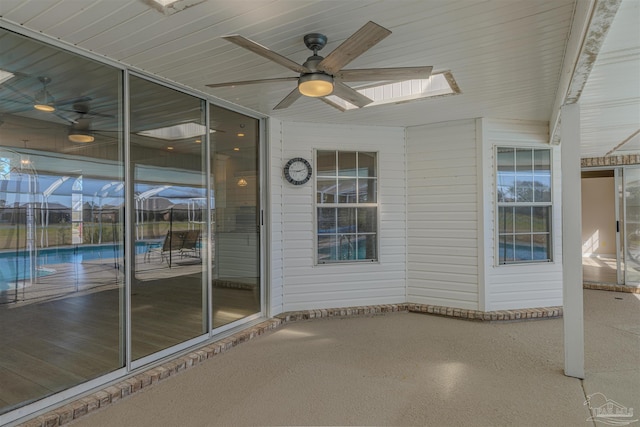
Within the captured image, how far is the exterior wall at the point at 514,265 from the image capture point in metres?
4.52

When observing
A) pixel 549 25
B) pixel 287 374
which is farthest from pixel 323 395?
pixel 549 25

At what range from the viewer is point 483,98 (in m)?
3.75

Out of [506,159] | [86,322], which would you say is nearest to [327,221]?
[506,159]

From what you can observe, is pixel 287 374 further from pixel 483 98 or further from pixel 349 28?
pixel 483 98

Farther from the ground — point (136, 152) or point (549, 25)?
point (549, 25)

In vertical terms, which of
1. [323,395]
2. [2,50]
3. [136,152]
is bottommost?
[323,395]

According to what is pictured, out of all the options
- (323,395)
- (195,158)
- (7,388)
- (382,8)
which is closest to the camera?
(382,8)

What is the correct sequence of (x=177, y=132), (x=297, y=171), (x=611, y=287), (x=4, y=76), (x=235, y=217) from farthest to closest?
1. (x=611, y=287)
2. (x=297, y=171)
3. (x=235, y=217)
4. (x=177, y=132)
5. (x=4, y=76)

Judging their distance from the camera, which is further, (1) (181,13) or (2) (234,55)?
(2) (234,55)

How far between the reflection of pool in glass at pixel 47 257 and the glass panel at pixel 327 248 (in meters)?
2.27

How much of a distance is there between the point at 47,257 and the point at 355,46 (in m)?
2.72

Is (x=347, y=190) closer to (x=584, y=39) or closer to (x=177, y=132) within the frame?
(x=177, y=132)

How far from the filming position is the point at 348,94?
2.67 meters

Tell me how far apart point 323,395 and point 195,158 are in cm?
253
